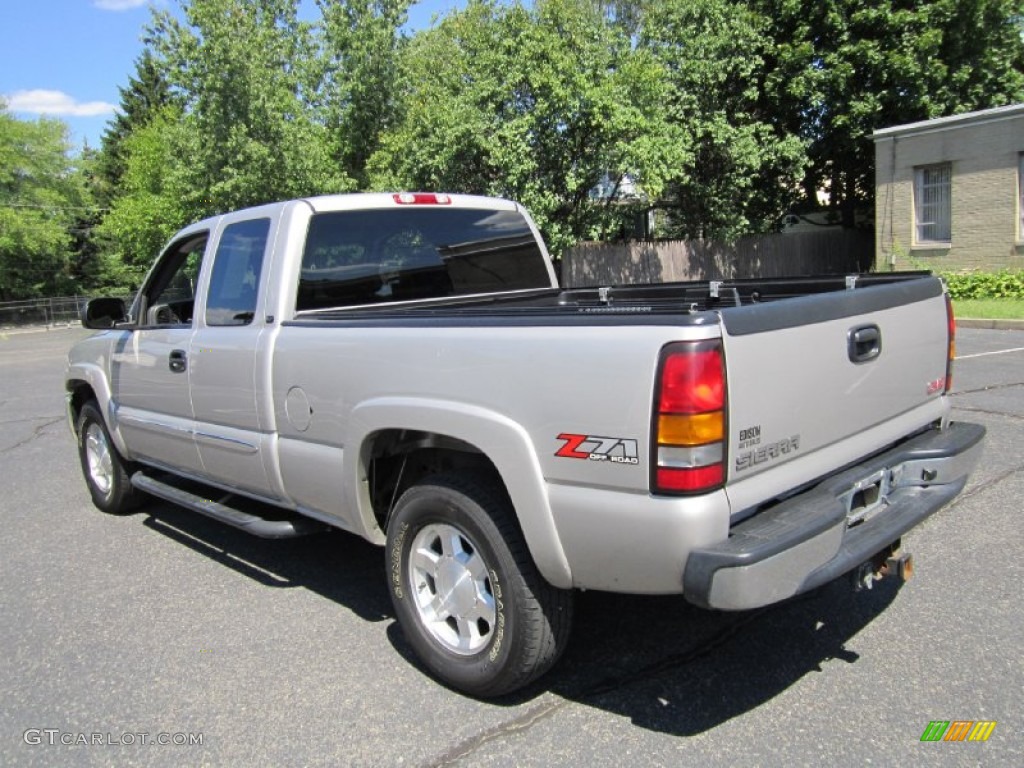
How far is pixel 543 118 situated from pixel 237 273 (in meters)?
14.1

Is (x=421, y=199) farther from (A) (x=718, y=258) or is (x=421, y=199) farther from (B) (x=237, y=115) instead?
(A) (x=718, y=258)

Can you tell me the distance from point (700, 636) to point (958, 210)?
790 inches

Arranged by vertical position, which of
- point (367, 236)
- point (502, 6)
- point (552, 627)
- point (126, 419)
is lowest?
point (552, 627)

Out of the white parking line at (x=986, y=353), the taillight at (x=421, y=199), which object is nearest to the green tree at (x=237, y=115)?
the white parking line at (x=986, y=353)

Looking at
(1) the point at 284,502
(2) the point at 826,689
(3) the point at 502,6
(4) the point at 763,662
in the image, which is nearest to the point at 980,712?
(2) the point at 826,689

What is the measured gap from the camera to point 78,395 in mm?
6215

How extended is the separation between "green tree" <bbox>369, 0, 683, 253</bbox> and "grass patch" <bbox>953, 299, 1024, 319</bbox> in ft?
21.6

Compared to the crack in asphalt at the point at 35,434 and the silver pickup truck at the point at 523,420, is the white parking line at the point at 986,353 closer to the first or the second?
the silver pickup truck at the point at 523,420

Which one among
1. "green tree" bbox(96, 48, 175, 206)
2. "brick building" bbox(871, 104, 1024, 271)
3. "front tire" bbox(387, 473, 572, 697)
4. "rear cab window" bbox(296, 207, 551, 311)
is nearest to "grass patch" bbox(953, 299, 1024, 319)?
"brick building" bbox(871, 104, 1024, 271)

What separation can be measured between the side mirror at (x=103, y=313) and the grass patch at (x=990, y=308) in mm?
14002

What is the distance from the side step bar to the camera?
4.06 metres

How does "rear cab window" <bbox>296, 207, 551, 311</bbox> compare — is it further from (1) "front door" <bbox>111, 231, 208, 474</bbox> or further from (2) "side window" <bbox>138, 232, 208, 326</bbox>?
(2) "side window" <bbox>138, 232, 208, 326</bbox>

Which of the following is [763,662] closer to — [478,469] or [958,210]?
[478,469]

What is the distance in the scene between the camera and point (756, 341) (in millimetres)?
2648
